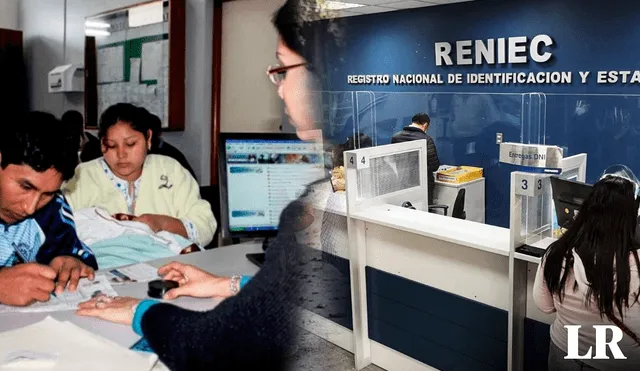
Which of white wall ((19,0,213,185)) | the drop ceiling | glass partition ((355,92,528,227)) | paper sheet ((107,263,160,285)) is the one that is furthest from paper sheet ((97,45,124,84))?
paper sheet ((107,263,160,285))

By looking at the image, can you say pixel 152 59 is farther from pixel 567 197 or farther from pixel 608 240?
pixel 608 240

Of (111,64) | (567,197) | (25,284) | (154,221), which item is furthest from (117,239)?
(111,64)

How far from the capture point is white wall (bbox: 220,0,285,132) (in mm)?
2316

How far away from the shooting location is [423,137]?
238 centimetres

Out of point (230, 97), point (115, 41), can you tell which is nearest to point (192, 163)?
point (230, 97)

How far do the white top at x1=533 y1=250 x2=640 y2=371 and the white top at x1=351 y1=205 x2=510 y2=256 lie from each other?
0.24 metres

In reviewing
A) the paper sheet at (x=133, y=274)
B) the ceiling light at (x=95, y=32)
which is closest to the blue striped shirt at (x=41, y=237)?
the paper sheet at (x=133, y=274)

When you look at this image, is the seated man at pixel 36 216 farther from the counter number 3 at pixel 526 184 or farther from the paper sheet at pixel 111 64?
the paper sheet at pixel 111 64

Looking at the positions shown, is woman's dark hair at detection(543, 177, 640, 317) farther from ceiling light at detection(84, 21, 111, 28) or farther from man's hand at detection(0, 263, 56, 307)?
ceiling light at detection(84, 21, 111, 28)

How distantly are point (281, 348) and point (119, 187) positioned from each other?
4.46ft

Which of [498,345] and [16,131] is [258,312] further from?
[498,345]

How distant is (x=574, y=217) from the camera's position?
132 cm

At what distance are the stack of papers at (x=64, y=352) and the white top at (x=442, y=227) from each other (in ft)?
3.82

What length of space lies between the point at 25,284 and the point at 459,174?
1666 millimetres
